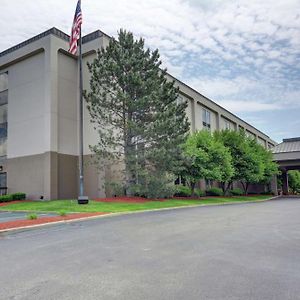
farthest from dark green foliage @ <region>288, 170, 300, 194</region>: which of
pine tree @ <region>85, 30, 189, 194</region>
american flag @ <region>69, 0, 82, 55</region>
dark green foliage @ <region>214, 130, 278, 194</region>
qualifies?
american flag @ <region>69, 0, 82, 55</region>

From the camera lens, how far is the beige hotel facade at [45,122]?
29688 millimetres

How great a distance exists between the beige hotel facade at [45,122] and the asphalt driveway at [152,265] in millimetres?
19063

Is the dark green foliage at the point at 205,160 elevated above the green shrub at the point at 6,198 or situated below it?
above

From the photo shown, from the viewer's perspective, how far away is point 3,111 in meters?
34.6

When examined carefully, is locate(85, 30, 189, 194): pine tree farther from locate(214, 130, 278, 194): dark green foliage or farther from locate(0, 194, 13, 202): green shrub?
locate(214, 130, 278, 194): dark green foliage

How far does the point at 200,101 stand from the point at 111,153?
24.6 metres

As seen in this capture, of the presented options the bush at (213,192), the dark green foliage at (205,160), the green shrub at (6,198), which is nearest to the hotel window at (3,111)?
the green shrub at (6,198)

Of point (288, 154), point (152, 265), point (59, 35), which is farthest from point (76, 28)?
point (288, 154)

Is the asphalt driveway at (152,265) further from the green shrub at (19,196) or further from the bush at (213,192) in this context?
the bush at (213,192)

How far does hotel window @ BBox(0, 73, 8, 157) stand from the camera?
33.9 metres

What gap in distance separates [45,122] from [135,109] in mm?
7985

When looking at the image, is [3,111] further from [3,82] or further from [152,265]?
[152,265]

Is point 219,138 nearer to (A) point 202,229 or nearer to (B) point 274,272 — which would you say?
(A) point 202,229

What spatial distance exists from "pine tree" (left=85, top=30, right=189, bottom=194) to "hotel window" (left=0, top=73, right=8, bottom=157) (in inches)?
434
